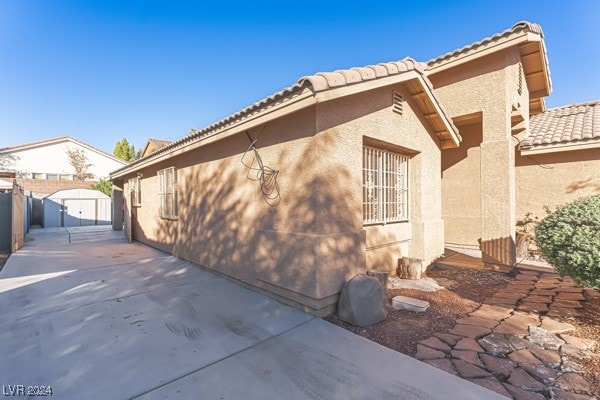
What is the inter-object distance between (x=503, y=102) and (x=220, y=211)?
368 inches

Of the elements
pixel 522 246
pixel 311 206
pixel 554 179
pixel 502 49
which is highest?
pixel 502 49

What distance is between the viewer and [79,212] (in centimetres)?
2406

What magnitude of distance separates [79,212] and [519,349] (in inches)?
1195

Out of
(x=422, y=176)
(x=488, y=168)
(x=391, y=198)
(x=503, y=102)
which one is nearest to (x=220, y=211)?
(x=391, y=198)

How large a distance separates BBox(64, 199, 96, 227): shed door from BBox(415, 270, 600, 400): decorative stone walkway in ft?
95.7

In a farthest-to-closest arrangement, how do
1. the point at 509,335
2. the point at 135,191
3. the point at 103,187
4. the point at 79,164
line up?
the point at 79,164 < the point at 103,187 < the point at 135,191 < the point at 509,335

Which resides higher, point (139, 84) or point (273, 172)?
point (139, 84)

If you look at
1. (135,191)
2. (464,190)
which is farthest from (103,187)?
(464,190)

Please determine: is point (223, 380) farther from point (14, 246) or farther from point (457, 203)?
point (14, 246)

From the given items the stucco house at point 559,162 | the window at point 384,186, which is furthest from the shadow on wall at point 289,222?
the stucco house at point 559,162

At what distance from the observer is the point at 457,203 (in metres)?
11.1

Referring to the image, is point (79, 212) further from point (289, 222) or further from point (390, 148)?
point (390, 148)

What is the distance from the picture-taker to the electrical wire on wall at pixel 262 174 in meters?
5.84

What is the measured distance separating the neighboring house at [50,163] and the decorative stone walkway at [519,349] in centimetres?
3277
